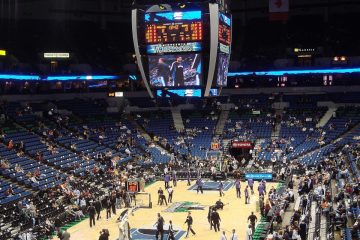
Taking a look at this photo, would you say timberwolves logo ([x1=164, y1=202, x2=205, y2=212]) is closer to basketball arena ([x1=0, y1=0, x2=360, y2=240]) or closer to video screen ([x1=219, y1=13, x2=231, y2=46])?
basketball arena ([x1=0, y1=0, x2=360, y2=240])

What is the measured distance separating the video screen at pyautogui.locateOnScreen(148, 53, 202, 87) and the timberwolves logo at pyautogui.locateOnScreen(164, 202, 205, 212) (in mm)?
9267

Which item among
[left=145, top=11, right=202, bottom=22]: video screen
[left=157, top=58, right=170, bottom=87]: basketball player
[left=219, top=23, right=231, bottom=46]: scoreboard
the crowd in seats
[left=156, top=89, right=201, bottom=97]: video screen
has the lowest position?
the crowd in seats

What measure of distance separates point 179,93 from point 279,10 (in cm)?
3049

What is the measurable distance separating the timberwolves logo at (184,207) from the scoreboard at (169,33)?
34.9 feet

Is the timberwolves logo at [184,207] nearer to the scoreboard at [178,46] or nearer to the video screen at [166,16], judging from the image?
the scoreboard at [178,46]

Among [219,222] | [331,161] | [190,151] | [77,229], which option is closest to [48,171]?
[77,229]

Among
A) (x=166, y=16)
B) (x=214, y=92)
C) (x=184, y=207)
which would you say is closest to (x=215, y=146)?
(x=184, y=207)

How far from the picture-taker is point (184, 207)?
29641mm

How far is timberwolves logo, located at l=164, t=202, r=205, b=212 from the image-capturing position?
2895 centimetres

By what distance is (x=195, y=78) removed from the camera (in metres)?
22.0

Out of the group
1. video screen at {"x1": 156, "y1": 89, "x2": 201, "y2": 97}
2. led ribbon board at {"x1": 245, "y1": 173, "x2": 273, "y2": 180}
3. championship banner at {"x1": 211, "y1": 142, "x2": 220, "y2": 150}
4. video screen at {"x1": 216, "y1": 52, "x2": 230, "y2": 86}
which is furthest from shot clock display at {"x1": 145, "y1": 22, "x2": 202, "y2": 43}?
championship banner at {"x1": 211, "y1": 142, "x2": 220, "y2": 150}

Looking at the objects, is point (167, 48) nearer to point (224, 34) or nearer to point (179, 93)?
point (179, 93)

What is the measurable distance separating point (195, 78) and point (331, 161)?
17501mm

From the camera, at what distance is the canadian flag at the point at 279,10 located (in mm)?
49438
